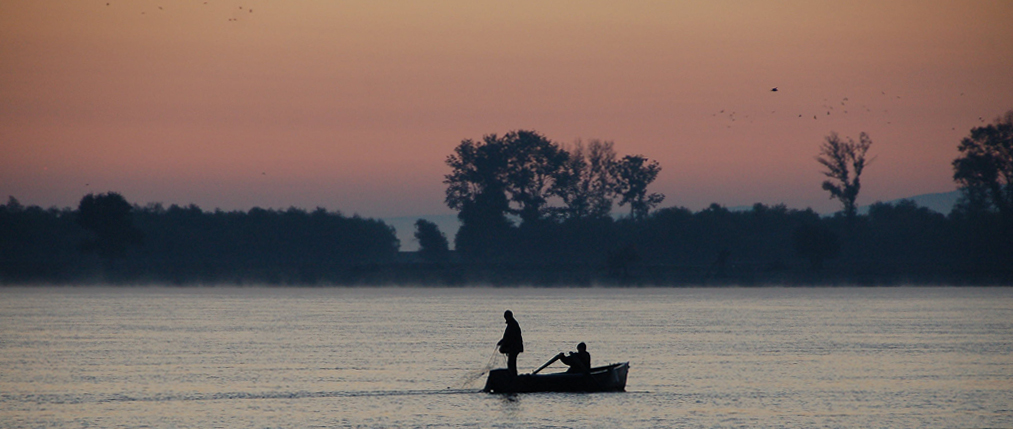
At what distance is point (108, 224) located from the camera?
600ft

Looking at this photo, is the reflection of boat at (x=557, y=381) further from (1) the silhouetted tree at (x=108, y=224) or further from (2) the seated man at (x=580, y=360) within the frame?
(1) the silhouetted tree at (x=108, y=224)

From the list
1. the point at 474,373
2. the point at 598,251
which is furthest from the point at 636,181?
the point at 474,373

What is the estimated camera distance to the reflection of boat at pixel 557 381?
40.7 m

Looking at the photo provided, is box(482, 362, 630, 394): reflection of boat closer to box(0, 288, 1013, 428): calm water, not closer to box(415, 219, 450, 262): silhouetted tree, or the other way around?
box(0, 288, 1013, 428): calm water

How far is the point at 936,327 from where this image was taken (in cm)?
8612

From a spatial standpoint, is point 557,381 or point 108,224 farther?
point 108,224

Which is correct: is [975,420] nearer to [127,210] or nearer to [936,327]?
[936,327]

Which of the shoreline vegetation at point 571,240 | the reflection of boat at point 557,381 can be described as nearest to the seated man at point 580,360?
the reflection of boat at point 557,381

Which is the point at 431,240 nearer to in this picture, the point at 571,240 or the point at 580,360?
the point at 571,240

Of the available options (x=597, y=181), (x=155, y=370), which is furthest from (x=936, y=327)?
(x=597, y=181)

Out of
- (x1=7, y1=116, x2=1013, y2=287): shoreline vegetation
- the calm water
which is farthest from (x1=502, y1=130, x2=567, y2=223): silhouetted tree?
the calm water

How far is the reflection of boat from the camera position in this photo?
4066cm

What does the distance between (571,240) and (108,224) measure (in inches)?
2805

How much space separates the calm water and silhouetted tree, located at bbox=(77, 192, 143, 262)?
88701 mm
